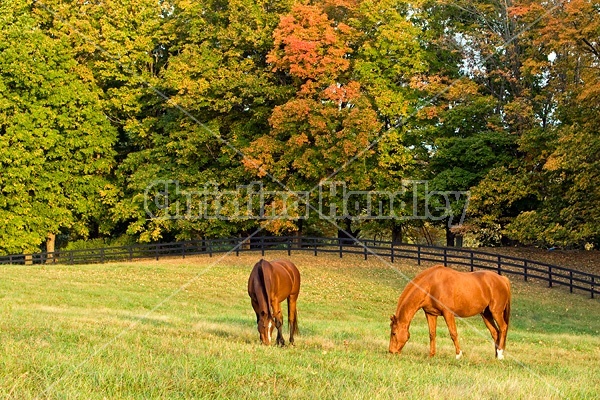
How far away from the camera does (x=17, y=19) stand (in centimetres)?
3728

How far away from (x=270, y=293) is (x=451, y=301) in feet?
11.1

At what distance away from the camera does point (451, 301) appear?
40.0 ft

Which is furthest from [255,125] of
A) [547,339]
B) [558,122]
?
[547,339]

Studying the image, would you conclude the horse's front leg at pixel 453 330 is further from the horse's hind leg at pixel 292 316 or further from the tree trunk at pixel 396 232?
the tree trunk at pixel 396 232

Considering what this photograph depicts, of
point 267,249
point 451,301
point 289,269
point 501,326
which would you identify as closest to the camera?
point 451,301

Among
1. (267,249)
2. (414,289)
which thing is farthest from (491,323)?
(267,249)

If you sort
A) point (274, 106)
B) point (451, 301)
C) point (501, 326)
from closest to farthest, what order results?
1. point (451, 301)
2. point (501, 326)
3. point (274, 106)

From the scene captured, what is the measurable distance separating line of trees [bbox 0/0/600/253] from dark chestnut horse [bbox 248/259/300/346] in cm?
1931

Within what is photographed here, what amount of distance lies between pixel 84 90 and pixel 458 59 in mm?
21622

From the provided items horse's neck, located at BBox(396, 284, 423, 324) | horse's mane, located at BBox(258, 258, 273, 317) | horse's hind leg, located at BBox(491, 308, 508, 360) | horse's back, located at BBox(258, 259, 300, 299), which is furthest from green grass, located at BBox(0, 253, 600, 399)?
horse's back, located at BBox(258, 259, 300, 299)

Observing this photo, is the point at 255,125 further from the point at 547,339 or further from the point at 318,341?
the point at 318,341

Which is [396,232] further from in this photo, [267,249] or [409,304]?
[409,304]

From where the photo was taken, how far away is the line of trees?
33.6m

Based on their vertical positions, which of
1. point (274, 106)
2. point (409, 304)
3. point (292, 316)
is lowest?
point (292, 316)
